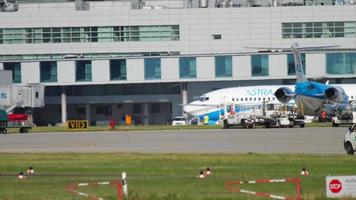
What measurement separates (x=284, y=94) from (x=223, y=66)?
34.7 metres

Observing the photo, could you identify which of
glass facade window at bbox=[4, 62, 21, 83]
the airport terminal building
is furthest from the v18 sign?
glass facade window at bbox=[4, 62, 21, 83]

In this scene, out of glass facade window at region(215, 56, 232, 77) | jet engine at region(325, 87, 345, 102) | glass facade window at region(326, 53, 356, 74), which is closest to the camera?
jet engine at region(325, 87, 345, 102)

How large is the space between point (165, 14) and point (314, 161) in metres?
99.1

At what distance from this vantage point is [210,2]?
14788 cm

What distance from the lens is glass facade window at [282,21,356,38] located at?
461 ft

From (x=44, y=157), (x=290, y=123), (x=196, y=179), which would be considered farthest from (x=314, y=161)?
(x=290, y=123)

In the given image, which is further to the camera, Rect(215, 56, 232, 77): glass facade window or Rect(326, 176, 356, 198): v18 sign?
Rect(215, 56, 232, 77): glass facade window

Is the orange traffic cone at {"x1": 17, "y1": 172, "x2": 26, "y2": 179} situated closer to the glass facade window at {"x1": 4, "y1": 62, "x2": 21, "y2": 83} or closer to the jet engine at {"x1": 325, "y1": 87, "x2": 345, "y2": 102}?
the jet engine at {"x1": 325, "y1": 87, "x2": 345, "y2": 102}

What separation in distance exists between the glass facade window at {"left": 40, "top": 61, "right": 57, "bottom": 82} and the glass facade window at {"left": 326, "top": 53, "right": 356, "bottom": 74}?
36.3 metres

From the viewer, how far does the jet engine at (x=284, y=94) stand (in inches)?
4085

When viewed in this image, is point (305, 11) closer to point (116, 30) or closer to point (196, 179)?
point (116, 30)

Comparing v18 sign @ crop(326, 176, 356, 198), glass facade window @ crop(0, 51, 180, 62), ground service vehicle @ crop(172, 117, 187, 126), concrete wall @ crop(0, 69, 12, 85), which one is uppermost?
glass facade window @ crop(0, 51, 180, 62)

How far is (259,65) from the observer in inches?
5408

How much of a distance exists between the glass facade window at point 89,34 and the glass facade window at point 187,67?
5.03 meters
